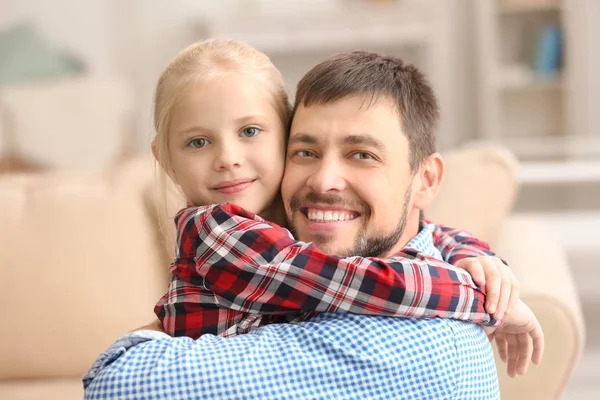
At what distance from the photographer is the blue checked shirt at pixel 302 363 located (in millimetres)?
1037

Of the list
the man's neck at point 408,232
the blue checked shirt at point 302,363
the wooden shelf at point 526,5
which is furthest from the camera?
the wooden shelf at point 526,5

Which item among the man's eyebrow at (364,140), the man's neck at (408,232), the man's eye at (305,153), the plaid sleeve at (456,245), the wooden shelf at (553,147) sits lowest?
the wooden shelf at (553,147)

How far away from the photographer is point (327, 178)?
115 centimetres

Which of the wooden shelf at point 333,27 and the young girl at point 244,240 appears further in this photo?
the wooden shelf at point 333,27

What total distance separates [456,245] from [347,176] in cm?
27

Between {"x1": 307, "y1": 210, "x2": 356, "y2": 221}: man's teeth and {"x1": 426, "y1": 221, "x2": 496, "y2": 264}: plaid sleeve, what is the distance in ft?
0.63

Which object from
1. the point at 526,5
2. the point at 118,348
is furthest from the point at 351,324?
the point at 526,5

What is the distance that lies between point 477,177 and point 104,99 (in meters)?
3.24

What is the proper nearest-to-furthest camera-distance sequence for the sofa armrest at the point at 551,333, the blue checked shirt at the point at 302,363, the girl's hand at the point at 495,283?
the blue checked shirt at the point at 302,363
the girl's hand at the point at 495,283
the sofa armrest at the point at 551,333

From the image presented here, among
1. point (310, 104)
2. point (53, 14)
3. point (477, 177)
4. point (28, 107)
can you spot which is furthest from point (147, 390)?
point (53, 14)

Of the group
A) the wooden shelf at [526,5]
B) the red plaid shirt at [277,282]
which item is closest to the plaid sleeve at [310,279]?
the red plaid shirt at [277,282]

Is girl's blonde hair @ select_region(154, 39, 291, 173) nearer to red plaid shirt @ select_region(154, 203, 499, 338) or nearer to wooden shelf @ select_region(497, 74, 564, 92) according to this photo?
red plaid shirt @ select_region(154, 203, 499, 338)

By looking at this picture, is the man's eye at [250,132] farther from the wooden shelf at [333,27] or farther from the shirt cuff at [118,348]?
the wooden shelf at [333,27]

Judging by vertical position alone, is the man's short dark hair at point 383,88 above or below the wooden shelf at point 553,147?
above
